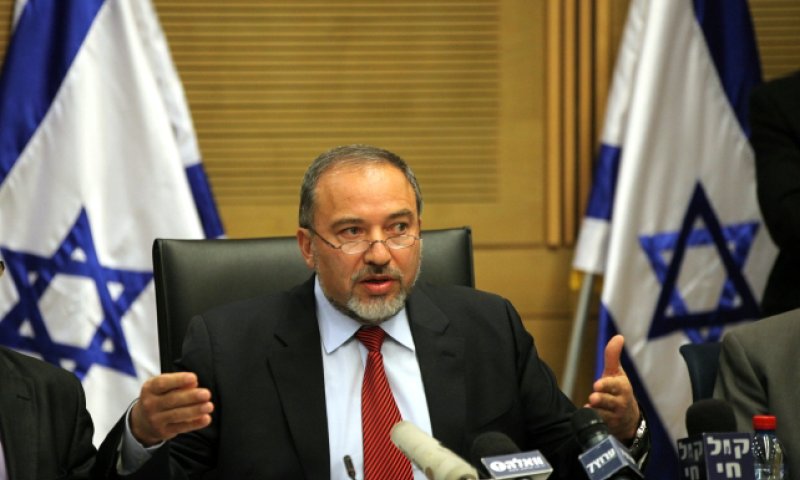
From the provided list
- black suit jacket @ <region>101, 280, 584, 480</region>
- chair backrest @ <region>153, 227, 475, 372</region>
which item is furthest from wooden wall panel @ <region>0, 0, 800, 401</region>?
black suit jacket @ <region>101, 280, 584, 480</region>

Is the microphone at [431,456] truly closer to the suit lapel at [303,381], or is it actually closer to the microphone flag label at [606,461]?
the microphone flag label at [606,461]

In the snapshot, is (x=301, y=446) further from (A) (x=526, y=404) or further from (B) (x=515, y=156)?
(B) (x=515, y=156)

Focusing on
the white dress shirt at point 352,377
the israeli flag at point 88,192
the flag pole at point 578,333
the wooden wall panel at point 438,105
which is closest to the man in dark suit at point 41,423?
the white dress shirt at point 352,377

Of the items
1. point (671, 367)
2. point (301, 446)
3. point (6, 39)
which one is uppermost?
point (6, 39)

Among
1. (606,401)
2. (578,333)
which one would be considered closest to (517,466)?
(606,401)

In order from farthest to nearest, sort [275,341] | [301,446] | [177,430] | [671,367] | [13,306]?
[671,367] → [13,306] → [275,341] → [301,446] → [177,430]

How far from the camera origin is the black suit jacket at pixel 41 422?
2.62 metres

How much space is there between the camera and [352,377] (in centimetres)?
295

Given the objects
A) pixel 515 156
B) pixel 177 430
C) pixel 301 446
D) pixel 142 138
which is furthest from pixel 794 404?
pixel 142 138

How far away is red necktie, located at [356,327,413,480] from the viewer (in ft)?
9.06

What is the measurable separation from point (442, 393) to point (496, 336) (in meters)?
0.26

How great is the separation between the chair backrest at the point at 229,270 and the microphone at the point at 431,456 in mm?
1230

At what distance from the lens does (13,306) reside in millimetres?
4594

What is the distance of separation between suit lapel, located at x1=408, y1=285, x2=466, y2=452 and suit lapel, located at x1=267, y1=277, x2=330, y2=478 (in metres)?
0.25
